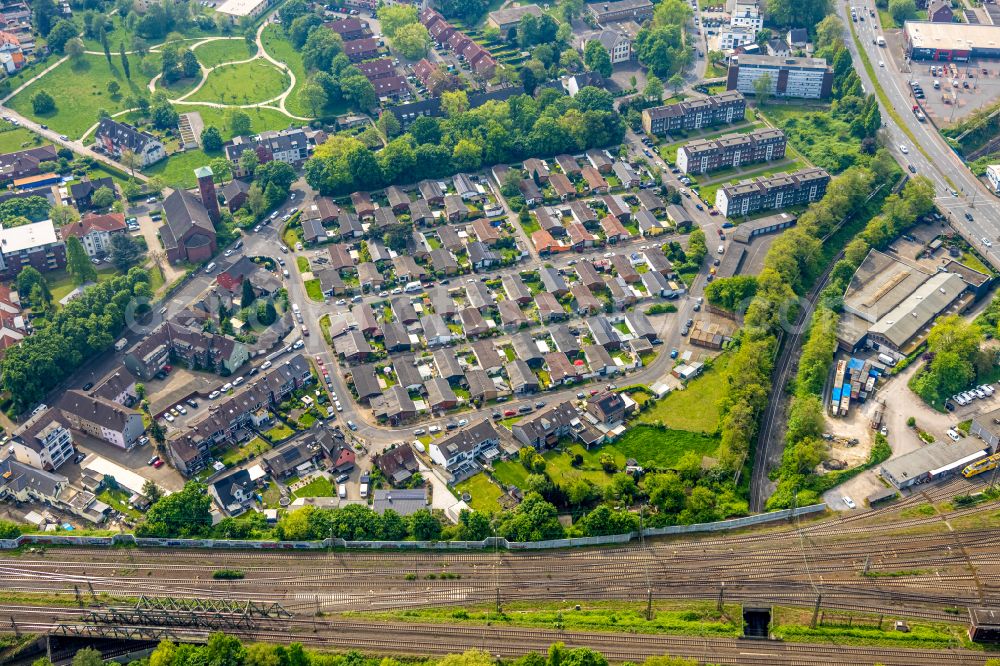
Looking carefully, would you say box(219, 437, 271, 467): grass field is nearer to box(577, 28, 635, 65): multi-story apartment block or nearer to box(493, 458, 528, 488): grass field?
box(493, 458, 528, 488): grass field

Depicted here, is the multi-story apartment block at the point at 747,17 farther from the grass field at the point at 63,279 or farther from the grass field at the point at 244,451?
the grass field at the point at 244,451

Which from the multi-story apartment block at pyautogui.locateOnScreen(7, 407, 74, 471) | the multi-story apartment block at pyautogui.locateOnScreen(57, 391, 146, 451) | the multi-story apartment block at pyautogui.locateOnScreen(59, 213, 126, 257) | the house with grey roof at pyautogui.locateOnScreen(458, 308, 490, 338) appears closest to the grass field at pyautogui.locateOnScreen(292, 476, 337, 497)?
the multi-story apartment block at pyautogui.locateOnScreen(57, 391, 146, 451)

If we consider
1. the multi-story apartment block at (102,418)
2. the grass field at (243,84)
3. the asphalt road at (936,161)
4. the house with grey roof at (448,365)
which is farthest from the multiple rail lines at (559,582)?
the grass field at (243,84)

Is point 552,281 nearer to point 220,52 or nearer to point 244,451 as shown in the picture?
point 244,451

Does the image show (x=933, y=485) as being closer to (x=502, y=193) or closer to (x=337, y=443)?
(x=337, y=443)

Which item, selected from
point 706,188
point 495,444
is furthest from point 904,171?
point 495,444
